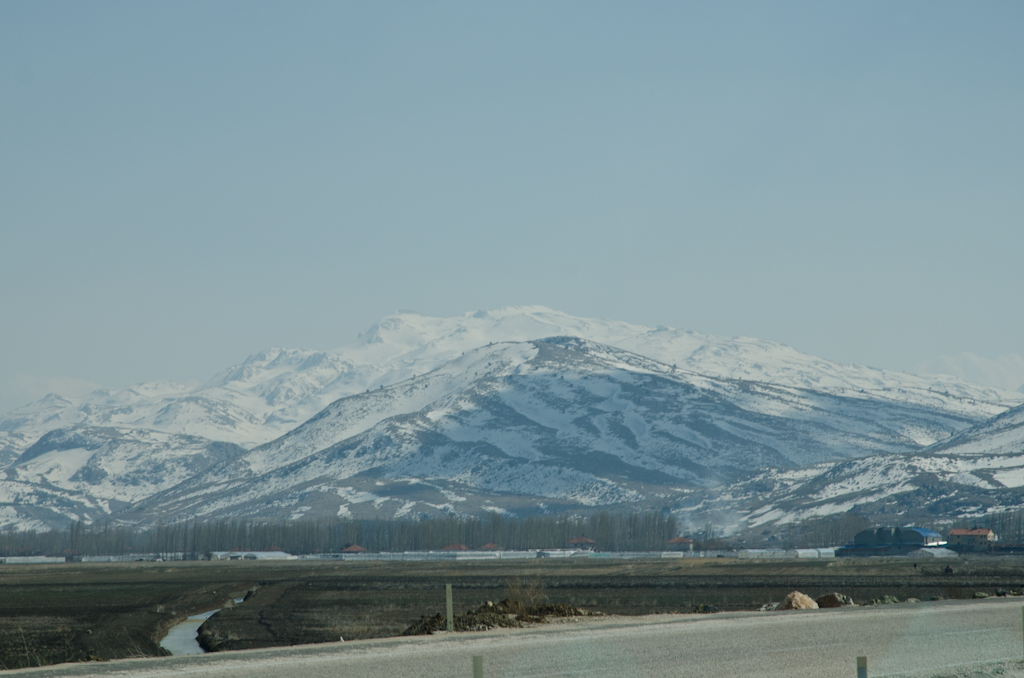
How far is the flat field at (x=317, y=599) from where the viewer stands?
62438mm

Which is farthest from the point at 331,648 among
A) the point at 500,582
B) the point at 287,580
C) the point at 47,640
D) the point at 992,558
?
the point at 992,558

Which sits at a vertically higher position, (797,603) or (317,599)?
(797,603)

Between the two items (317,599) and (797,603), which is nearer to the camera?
(797,603)

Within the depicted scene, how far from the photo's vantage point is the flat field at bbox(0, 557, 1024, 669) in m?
62.4

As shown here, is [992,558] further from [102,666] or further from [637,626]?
[102,666]

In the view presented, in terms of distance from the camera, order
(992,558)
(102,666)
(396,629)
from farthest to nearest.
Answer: (992,558) < (396,629) < (102,666)

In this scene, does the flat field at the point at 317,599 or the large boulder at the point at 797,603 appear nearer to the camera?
the large boulder at the point at 797,603

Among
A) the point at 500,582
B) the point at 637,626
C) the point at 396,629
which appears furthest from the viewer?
the point at 500,582

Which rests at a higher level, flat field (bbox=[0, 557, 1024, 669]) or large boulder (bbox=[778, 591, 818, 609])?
large boulder (bbox=[778, 591, 818, 609])

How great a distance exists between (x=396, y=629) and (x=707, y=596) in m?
35.9

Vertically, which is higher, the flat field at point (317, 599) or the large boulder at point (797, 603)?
the large boulder at point (797, 603)

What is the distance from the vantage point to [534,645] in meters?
33.6

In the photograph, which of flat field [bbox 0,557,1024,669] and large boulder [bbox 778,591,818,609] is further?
flat field [bbox 0,557,1024,669]

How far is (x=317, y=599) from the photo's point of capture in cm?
9981
